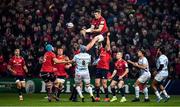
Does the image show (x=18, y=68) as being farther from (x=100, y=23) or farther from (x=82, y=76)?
(x=100, y=23)

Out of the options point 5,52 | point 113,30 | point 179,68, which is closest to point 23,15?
point 5,52

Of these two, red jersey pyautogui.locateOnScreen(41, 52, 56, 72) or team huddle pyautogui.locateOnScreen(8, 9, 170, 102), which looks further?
red jersey pyautogui.locateOnScreen(41, 52, 56, 72)

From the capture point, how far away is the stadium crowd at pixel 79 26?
29.5 m

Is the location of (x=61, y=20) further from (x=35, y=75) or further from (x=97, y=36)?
(x=97, y=36)

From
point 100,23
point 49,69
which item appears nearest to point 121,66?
point 100,23

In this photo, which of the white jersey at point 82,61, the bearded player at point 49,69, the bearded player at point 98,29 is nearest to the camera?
the white jersey at point 82,61

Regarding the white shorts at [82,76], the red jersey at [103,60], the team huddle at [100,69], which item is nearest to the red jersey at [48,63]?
the team huddle at [100,69]

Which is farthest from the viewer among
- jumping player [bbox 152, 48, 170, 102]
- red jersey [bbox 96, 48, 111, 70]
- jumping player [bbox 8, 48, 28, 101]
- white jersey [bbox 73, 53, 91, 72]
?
jumping player [bbox 8, 48, 28, 101]

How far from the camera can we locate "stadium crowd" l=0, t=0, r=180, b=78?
96.9 feet

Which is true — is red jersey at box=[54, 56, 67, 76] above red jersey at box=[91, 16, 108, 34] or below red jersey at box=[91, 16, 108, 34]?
below

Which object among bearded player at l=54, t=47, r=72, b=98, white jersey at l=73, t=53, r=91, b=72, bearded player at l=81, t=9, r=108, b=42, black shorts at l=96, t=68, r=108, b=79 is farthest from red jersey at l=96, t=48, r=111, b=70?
bearded player at l=54, t=47, r=72, b=98

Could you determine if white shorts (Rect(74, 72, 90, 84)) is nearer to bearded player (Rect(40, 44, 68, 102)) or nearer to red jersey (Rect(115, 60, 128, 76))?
bearded player (Rect(40, 44, 68, 102))

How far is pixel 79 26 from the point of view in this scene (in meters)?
30.7

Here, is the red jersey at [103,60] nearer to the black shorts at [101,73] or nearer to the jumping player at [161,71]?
the black shorts at [101,73]
